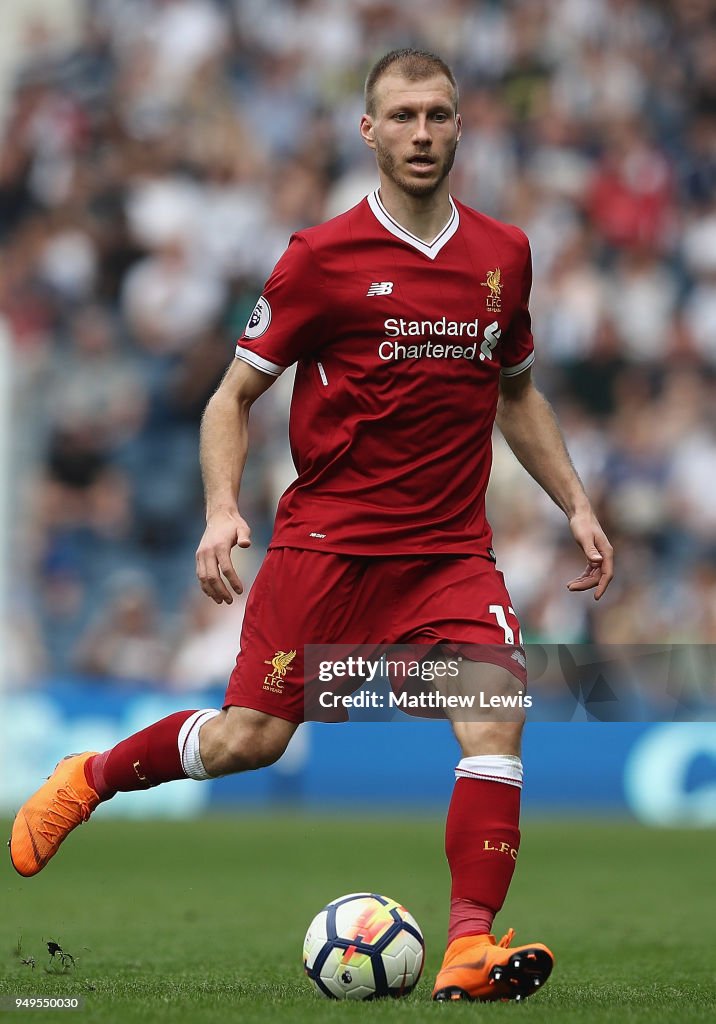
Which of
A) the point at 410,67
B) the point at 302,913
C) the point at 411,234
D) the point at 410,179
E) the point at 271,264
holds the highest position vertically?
the point at 271,264

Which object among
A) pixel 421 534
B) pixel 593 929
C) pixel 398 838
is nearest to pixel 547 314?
pixel 398 838

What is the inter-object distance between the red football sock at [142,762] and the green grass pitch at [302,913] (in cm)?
55

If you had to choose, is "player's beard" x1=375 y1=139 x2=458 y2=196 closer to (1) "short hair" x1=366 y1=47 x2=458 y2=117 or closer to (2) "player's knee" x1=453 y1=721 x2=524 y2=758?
(1) "short hair" x1=366 y1=47 x2=458 y2=117

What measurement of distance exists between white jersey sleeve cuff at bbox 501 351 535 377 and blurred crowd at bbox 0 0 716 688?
731 centimetres

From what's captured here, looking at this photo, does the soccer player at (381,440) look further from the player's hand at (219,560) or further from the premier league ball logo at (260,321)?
the player's hand at (219,560)

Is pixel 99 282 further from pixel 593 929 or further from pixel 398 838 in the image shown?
pixel 593 929

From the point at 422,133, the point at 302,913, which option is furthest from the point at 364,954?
the point at 302,913

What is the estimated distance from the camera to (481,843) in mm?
4676

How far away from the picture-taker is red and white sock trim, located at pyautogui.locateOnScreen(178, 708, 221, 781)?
4.99m

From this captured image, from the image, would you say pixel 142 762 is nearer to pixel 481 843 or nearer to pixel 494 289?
pixel 481 843

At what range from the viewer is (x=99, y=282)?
579 inches

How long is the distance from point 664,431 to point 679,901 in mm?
6548

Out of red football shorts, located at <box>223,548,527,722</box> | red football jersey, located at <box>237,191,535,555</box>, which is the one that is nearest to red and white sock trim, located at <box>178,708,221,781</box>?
red football shorts, located at <box>223,548,527,722</box>

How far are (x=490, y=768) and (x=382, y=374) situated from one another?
3.64 ft
